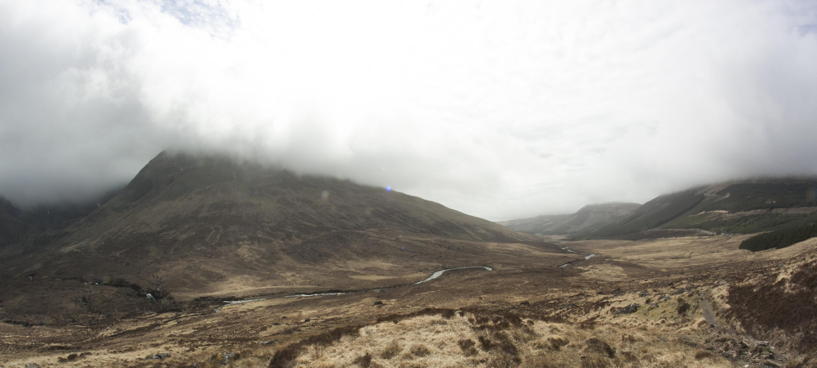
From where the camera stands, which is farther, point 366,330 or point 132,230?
point 132,230

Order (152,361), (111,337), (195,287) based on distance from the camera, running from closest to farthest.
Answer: (152,361) → (111,337) → (195,287)

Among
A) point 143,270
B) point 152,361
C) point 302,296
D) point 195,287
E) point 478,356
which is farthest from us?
point 143,270

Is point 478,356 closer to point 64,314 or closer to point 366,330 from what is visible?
point 366,330

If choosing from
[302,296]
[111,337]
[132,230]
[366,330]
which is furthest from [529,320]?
[132,230]

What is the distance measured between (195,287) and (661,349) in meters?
128

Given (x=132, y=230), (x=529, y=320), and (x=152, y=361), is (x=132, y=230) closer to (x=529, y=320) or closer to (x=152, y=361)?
(x=152, y=361)

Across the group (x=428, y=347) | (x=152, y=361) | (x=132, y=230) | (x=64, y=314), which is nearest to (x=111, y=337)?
(x=64, y=314)

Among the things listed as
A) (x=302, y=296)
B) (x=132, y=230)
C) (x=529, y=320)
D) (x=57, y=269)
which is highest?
(x=132, y=230)

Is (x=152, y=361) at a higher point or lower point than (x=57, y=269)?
lower

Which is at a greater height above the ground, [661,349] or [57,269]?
[57,269]

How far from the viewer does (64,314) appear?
76938 millimetres

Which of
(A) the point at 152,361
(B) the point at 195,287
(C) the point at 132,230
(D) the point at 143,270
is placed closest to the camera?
(A) the point at 152,361

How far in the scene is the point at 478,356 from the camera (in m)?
22.7

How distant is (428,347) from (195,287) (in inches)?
4637
